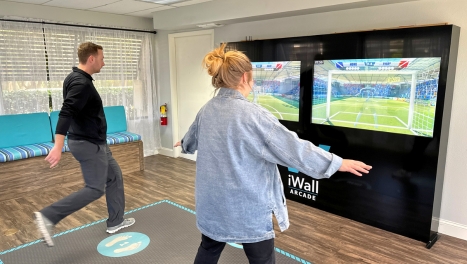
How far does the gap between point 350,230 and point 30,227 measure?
282cm

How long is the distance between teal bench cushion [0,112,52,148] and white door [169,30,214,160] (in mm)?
1949

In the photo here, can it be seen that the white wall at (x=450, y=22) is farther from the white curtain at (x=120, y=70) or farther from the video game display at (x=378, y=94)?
the white curtain at (x=120, y=70)

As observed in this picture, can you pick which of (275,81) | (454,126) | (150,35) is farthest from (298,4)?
(150,35)

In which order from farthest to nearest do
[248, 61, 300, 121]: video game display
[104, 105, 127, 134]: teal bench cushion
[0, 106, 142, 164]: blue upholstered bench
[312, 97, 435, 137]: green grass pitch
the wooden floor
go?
[104, 105, 127, 134]: teal bench cushion
[0, 106, 142, 164]: blue upholstered bench
[248, 61, 300, 121]: video game display
[312, 97, 435, 137]: green grass pitch
the wooden floor

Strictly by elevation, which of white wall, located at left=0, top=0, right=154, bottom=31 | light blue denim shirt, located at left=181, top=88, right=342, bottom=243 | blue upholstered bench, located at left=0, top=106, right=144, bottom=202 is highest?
white wall, located at left=0, top=0, right=154, bottom=31

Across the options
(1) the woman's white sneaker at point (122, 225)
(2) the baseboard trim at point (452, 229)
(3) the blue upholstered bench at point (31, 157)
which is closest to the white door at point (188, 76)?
(3) the blue upholstered bench at point (31, 157)

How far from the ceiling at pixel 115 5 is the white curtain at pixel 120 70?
300 millimetres

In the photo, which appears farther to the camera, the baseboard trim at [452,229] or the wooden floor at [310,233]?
the baseboard trim at [452,229]

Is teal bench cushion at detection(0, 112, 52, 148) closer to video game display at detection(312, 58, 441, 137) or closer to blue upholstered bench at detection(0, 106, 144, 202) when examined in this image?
blue upholstered bench at detection(0, 106, 144, 202)

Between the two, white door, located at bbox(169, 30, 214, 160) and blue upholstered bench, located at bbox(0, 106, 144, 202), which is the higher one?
white door, located at bbox(169, 30, 214, 160)

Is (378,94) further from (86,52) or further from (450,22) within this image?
(86,52)

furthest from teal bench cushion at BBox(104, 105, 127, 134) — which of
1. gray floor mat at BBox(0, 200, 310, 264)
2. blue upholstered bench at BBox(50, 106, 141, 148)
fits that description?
gray floor mat at BBox(0, 200, 310, 264)

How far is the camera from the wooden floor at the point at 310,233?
254 cm

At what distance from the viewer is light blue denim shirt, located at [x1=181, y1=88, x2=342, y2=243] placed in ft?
4.33
